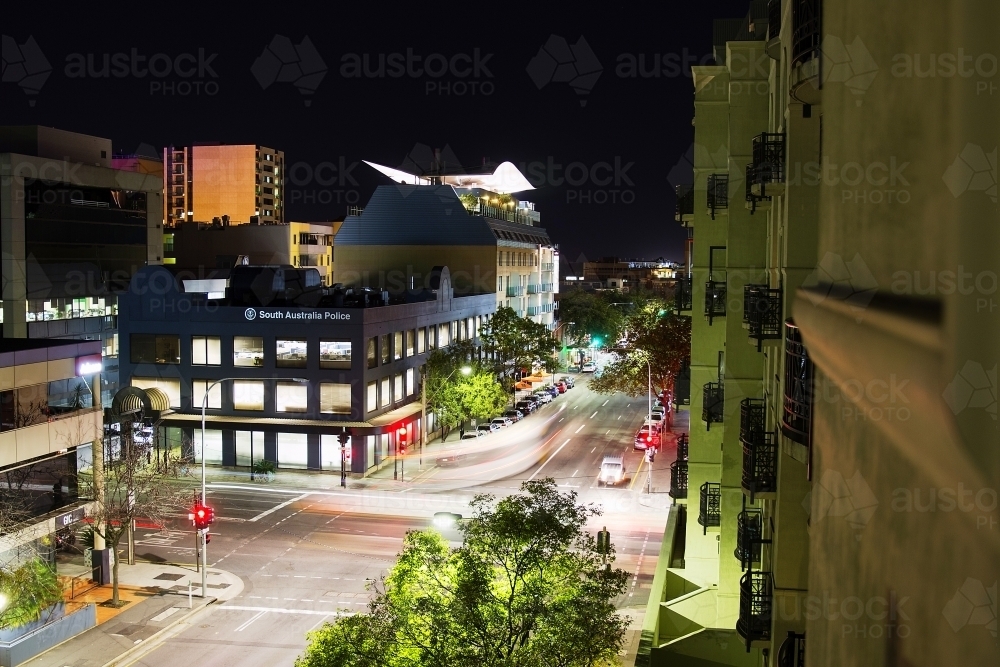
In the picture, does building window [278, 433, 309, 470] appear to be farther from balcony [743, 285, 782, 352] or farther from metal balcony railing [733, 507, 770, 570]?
balcony [743, 285, 782, 352]

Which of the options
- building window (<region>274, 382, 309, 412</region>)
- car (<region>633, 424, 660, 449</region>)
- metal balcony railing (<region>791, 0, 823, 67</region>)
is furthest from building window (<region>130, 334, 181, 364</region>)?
metal balcony railing (<region>791, 0, 823, 67</region>)

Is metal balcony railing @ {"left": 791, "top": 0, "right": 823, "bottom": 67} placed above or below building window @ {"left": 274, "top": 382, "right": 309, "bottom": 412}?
above

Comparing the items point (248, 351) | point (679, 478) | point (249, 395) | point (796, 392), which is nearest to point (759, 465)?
point (796, 392)

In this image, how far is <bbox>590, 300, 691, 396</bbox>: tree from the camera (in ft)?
192

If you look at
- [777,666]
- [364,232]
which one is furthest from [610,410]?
[777,666]

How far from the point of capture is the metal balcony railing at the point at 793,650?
8.97 m

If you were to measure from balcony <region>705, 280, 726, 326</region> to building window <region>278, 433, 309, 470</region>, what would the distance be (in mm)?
35483

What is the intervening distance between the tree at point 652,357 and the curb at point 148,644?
3197 centimetres

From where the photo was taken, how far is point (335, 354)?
174 ft

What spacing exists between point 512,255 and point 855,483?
87562 mm

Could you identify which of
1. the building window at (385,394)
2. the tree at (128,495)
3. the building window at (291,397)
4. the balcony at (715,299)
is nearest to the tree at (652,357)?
the building window at (385,394)

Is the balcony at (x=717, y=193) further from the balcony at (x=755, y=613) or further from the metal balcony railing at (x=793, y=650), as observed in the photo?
the metal balcony railing at (x=793, y=650)

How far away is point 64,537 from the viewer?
108ft

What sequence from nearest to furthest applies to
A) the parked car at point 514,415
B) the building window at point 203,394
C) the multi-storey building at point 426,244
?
the building window at point 203,394
the parked car at point 514,415
the multi-storey building at point 426,244
